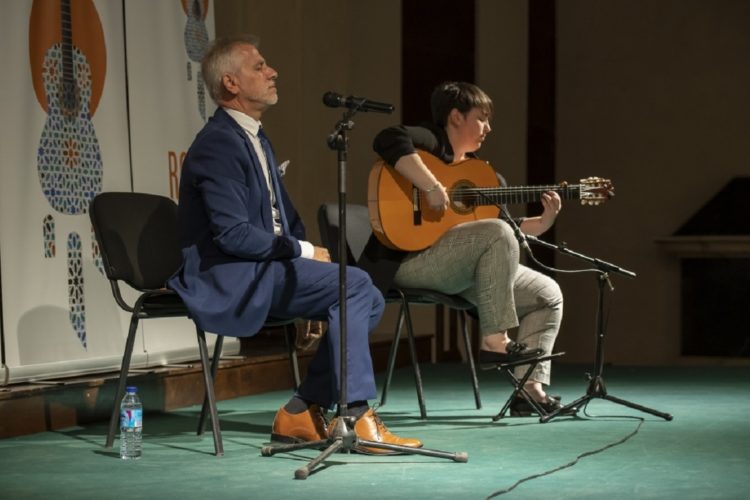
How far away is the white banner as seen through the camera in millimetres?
3975

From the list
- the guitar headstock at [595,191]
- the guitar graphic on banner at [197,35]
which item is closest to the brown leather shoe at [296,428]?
the guitar headstock at [595,191]

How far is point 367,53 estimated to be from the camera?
24.6 ft

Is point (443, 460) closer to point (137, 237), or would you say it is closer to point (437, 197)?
point (437, 197)

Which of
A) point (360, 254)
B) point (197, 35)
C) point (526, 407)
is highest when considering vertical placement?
point (197, 35)

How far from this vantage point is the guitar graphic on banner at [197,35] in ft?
16.4

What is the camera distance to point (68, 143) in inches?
166

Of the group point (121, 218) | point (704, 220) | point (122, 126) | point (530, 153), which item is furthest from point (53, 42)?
point (704, 220)

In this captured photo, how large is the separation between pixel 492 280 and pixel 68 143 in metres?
1.58

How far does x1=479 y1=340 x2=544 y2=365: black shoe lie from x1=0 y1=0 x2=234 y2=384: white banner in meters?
1.41

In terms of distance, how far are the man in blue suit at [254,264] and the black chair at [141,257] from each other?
0.51 ft

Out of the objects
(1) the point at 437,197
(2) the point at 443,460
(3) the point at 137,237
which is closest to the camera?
(2) the point at 443,460

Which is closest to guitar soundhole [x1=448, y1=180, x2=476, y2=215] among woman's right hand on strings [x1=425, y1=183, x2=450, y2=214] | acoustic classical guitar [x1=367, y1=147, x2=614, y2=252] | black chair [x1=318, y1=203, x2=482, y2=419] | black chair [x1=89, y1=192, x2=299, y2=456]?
acoustic classical guitar [x1=367, y1=147, x2=614, y2=252]

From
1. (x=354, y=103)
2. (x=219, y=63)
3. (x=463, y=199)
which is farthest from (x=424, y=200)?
(x=354, y=103)

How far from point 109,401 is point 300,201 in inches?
108
